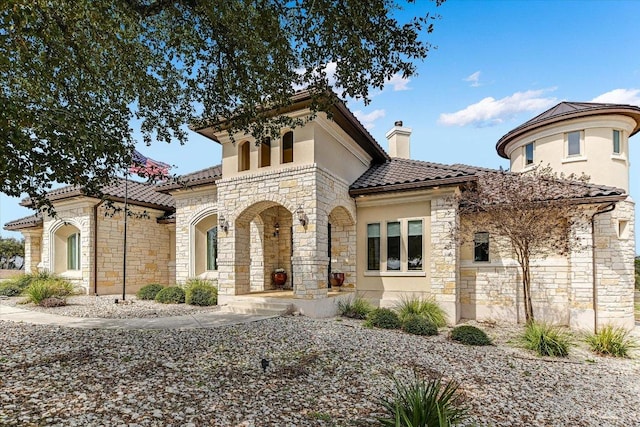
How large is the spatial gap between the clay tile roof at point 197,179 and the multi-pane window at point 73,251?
5.58 metres

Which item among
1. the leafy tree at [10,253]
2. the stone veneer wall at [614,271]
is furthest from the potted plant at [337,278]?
the leafy tree at [10,253]

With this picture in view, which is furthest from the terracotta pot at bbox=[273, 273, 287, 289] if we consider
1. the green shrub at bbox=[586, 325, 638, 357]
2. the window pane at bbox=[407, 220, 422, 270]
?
the green shrub at bbox=[586, 325, 638, 357]

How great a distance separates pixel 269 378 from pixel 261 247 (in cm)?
837

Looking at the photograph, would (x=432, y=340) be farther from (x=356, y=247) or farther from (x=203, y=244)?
(x=203, y=244)

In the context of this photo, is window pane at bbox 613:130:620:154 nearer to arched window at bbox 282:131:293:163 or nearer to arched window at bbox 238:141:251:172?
arched window at bbox 282:131:293:163

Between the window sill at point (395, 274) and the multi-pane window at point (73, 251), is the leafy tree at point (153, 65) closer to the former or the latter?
the window sill at point (395, 274)

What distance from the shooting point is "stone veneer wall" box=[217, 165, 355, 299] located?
10.1m

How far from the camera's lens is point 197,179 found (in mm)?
13742

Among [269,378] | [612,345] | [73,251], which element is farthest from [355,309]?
[73,251]

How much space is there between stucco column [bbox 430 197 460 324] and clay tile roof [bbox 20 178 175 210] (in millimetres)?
11871

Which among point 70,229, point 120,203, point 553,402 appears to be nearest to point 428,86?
point 553,402

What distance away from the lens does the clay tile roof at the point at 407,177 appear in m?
10.8

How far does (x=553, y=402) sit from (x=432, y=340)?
3.21 metres

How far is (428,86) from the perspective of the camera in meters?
8.12
